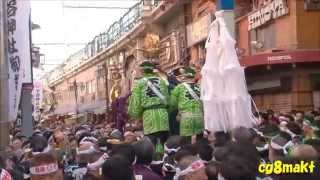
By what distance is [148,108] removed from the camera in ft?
28.7

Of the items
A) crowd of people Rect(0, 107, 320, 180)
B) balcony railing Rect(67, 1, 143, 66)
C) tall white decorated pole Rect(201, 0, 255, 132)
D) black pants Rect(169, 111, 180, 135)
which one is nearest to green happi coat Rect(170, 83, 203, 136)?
crowd of people Rect(0, 107, 320, 180)

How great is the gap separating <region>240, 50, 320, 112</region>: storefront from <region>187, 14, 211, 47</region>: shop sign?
16.8 ft

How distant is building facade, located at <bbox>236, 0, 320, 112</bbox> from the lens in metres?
18.5

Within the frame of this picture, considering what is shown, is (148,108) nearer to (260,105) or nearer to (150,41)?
(260,105)

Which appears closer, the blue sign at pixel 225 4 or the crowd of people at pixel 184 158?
the crowd of people at pixel 184 158

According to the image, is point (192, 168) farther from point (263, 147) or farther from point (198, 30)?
point (198, 30)

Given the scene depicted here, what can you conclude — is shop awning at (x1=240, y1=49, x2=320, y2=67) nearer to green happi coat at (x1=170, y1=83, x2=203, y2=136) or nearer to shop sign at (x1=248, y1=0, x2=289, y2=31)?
shop sign at (x1=248, y1=0, x2=289, y2=31)

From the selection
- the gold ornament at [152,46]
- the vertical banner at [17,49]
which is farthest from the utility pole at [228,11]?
the gold ornament at [152,46]

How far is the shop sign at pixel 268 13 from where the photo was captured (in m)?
19.6

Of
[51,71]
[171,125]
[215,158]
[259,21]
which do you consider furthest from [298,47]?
[51,71]

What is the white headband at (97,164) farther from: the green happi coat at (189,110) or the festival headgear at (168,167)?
the green happi coat at (189,110)

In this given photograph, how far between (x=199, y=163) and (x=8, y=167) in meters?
2.48

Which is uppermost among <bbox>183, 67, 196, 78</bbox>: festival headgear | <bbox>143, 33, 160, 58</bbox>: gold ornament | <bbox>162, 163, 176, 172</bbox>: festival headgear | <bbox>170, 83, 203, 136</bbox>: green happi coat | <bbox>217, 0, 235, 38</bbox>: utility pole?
<bbox>143, 33, 160, 58</bbox>: gold ornament

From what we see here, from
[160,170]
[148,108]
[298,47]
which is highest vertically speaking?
[298,47]
